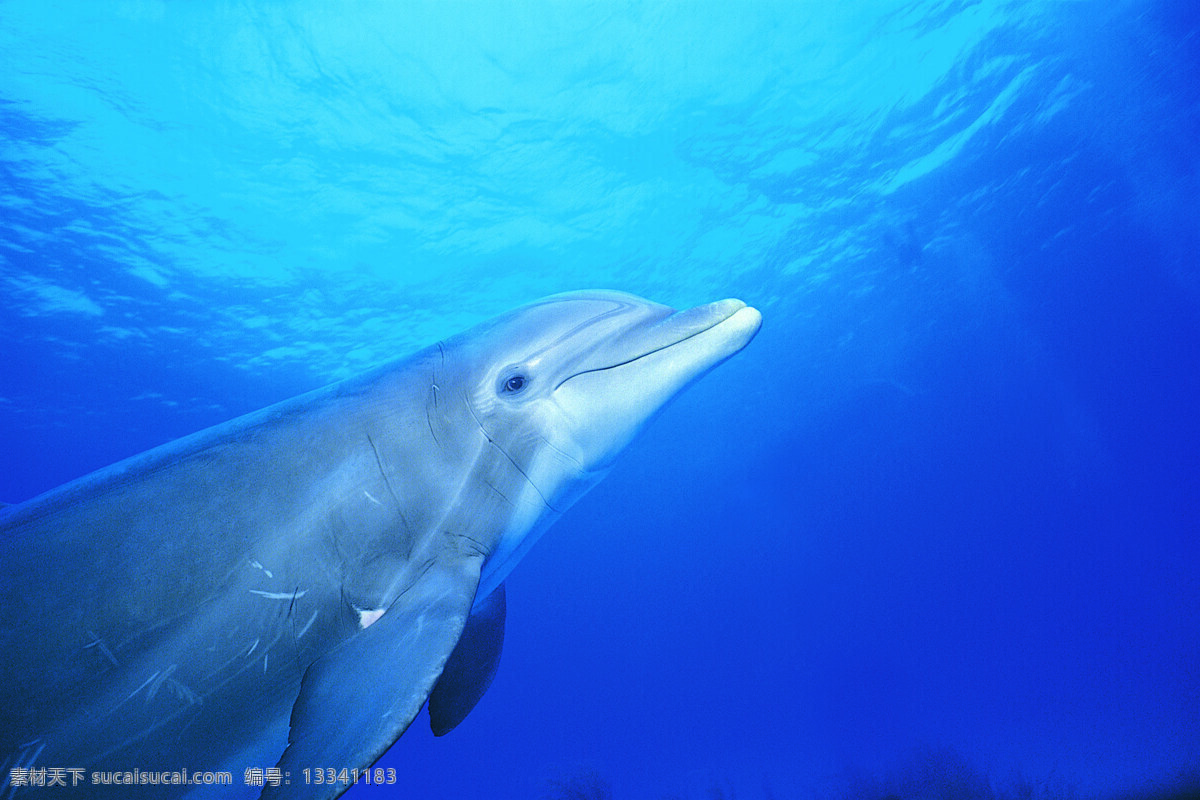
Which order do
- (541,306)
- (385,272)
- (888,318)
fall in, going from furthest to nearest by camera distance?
1. (888,318)
2. (385,272)
3. (541,306)

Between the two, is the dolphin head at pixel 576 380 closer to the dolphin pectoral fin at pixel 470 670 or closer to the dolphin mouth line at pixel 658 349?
the dolphin mouth line at pixel 658 349

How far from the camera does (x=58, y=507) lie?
1.70 m

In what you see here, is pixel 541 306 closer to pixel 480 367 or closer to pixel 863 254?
pixel 480 367

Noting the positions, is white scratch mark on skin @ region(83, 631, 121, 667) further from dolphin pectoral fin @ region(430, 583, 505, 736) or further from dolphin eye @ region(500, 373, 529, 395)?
dolphin eye @ region(500, 373, 529, 395)

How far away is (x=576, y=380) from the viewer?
2158 mm

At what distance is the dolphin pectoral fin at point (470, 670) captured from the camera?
8.54 feet

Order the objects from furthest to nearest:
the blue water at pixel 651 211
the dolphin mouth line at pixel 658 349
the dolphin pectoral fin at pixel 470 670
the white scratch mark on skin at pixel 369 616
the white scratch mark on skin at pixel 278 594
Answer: the blue water at pixel 651 211, the dolphin pectoral fin at pixel 470 670, the dolphin mouth line at pixel 658 349, the white scratch mark on skin at pixel 369 616, the white scratch mark on skin at pixel 278 594

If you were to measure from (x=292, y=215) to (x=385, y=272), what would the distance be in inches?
132

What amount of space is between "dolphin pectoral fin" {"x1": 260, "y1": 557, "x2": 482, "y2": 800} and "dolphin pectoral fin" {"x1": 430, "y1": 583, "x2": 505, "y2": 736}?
0.98 meters

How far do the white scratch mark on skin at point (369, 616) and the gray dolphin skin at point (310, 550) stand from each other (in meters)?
0.01

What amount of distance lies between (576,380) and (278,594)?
4.32 feet

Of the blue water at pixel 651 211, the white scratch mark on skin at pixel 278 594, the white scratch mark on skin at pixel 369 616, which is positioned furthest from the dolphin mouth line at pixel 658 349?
the blue water at pixel 651 211

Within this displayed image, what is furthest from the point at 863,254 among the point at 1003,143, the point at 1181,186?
the point at 1181,186

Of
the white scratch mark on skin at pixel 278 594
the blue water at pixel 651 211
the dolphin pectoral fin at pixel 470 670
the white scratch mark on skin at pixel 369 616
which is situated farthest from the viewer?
the blue water at pixel 651 211
